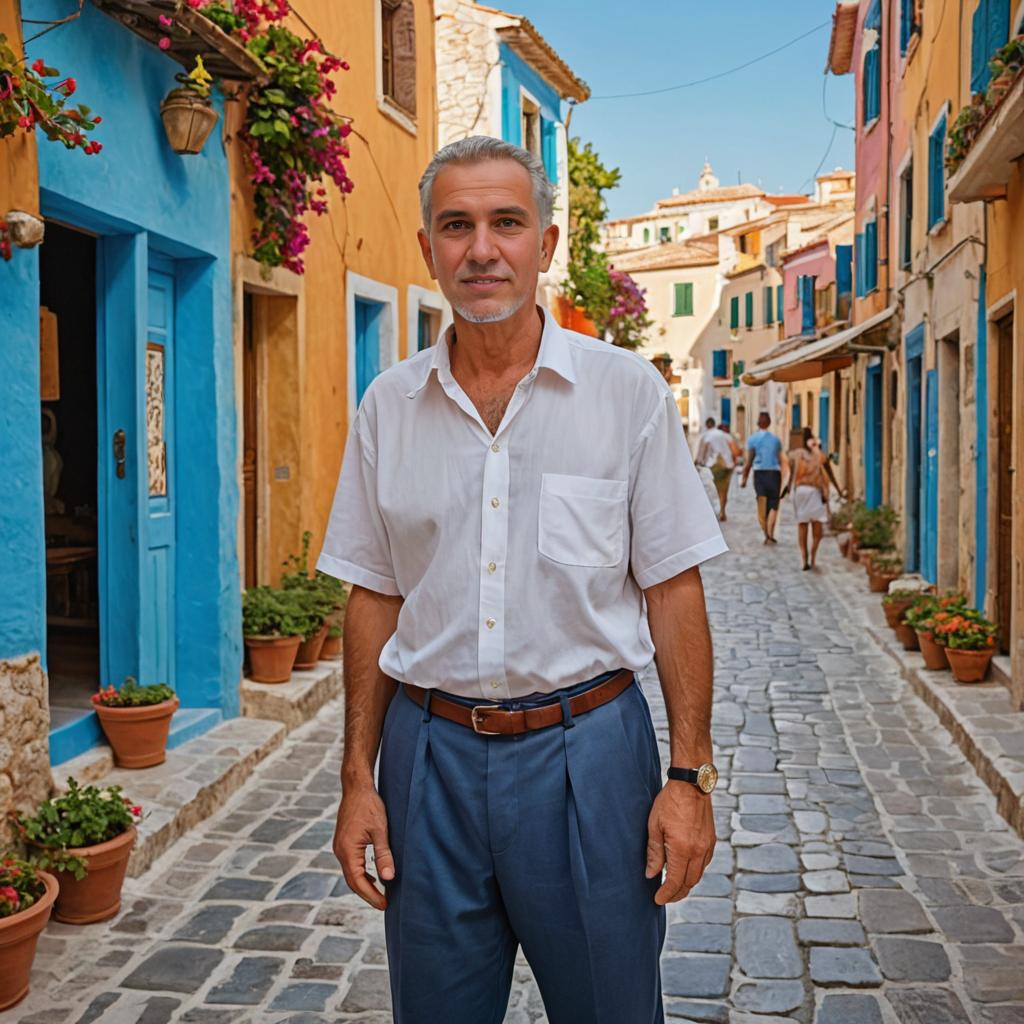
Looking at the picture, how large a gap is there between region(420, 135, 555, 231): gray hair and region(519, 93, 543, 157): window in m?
17.2

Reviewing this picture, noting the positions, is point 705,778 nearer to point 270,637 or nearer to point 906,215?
point 270,637

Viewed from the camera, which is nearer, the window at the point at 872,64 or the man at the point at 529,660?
the man at the point at 529,660

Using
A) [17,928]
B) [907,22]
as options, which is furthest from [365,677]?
[907,22]

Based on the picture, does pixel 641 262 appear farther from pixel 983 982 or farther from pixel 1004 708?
pixel 983 982

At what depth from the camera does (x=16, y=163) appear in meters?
4.98

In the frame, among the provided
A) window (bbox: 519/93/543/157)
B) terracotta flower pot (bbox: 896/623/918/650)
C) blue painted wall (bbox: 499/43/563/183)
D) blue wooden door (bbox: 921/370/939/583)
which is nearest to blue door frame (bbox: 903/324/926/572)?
blue wooden door (bbox: 921/370/939/583)

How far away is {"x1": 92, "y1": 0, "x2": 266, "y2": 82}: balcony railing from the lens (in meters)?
5.99

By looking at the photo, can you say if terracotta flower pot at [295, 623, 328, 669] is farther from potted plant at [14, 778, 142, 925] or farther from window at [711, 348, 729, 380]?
window at [711, 348, 729, 380]

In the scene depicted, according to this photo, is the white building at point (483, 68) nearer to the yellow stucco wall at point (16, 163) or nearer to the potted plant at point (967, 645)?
the potted plant at point (967, 645)

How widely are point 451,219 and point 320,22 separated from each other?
7.91 metres

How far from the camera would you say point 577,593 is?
2.53 meters

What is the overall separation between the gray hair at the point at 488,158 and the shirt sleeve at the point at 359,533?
0.51 metres

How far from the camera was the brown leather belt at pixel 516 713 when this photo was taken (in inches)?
99.7

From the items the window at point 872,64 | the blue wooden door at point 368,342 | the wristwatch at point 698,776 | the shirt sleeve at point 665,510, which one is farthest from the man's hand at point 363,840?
the window at point 872,64
